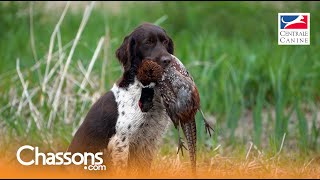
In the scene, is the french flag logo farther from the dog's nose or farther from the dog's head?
the dog's nose

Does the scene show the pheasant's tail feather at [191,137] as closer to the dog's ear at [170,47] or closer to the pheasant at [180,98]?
the pheasant at [180,98]

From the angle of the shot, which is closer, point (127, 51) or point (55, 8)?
point (127, 51)

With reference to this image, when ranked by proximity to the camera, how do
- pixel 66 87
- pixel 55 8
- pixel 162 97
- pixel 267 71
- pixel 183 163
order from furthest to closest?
pixel 55 8, pixel 267 71, pixel 66 87, pixel 183 163, pixel 162 97

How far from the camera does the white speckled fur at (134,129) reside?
4.92 m

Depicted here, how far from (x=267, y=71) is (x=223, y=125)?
24.2 inches

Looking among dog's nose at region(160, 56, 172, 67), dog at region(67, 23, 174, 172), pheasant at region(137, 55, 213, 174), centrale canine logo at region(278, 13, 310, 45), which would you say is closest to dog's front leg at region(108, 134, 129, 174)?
dog at region(67, 23, 174, 172)

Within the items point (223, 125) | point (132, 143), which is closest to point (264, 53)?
point (223, 125)

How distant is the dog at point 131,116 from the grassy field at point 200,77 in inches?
24.6

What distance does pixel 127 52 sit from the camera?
4926 mm

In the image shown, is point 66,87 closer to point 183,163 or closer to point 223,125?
point 223,125

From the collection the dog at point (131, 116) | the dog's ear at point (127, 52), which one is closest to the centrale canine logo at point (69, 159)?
the dog at point (131, 116)

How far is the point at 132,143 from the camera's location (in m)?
5.00

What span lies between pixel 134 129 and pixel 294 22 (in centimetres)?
123

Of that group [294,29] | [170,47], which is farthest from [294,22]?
[170,47]
